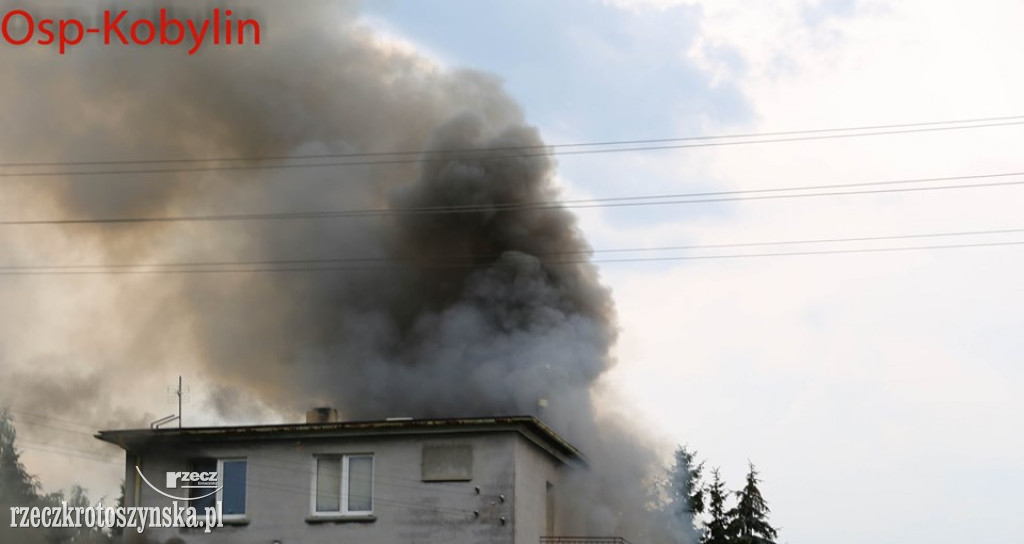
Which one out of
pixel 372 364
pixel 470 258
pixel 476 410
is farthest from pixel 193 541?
pixel 470 258

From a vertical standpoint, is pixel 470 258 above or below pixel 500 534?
above

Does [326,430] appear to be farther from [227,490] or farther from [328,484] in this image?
[227,490]

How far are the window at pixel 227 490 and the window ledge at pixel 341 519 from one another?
1.84m

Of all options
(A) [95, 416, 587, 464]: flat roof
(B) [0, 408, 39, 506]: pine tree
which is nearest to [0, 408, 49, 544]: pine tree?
(B) [0, 408, 39, 506]: pine tree

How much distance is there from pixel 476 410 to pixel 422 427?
1205cm

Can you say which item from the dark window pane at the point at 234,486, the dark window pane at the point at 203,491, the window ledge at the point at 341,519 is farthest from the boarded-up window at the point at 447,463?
the dark window pane at the point at 203,491

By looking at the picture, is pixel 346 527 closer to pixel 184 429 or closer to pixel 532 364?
pixel 184 429

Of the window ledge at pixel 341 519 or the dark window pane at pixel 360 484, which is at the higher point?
the dark window pane at pixel 360 484

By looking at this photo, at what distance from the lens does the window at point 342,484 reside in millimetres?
28766

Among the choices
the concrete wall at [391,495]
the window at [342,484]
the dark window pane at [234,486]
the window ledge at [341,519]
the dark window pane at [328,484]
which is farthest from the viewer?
the dark window pane at [234,486]

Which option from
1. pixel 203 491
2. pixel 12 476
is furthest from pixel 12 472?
pixel 203 491

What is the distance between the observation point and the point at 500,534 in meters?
27.7

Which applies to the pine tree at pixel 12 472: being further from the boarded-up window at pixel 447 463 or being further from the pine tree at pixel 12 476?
the boarded-up window at pixel 447 463

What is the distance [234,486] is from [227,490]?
183mm
